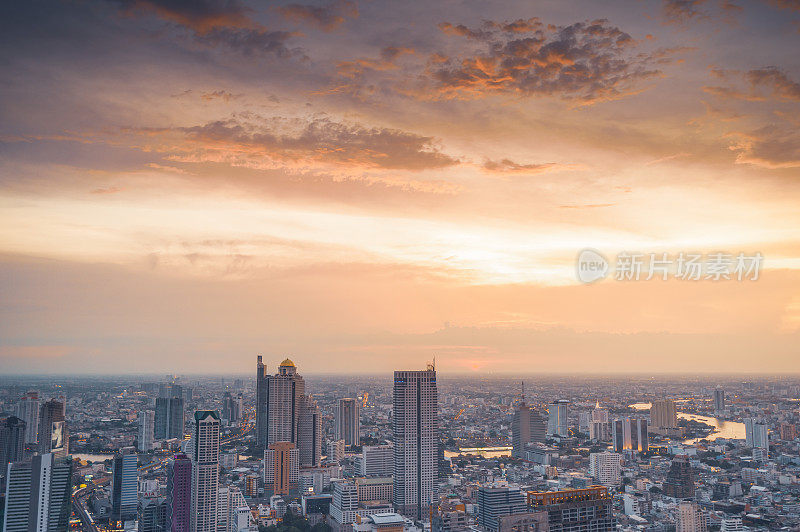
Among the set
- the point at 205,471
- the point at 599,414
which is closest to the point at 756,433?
the point at 599,414

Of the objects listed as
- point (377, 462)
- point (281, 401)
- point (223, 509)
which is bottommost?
point (377, 462)

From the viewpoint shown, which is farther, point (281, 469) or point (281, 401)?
point (281, 401)

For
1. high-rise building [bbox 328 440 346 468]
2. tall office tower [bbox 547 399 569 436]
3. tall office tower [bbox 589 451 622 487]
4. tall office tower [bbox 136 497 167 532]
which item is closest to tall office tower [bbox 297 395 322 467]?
high-rise building [bbox 328 440 346 468]

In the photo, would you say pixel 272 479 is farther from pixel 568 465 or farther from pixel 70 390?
pixel 568 465

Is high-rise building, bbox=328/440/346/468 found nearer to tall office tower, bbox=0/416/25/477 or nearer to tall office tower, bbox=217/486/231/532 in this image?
tall office tower, bbox=217/486/231/532

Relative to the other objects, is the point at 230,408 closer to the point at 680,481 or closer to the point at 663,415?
the point at 680,481

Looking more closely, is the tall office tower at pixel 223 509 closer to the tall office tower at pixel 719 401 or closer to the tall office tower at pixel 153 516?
the tall office tower at pixel 153 516

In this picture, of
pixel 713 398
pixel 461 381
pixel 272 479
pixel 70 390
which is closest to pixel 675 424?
pixel 713 398
